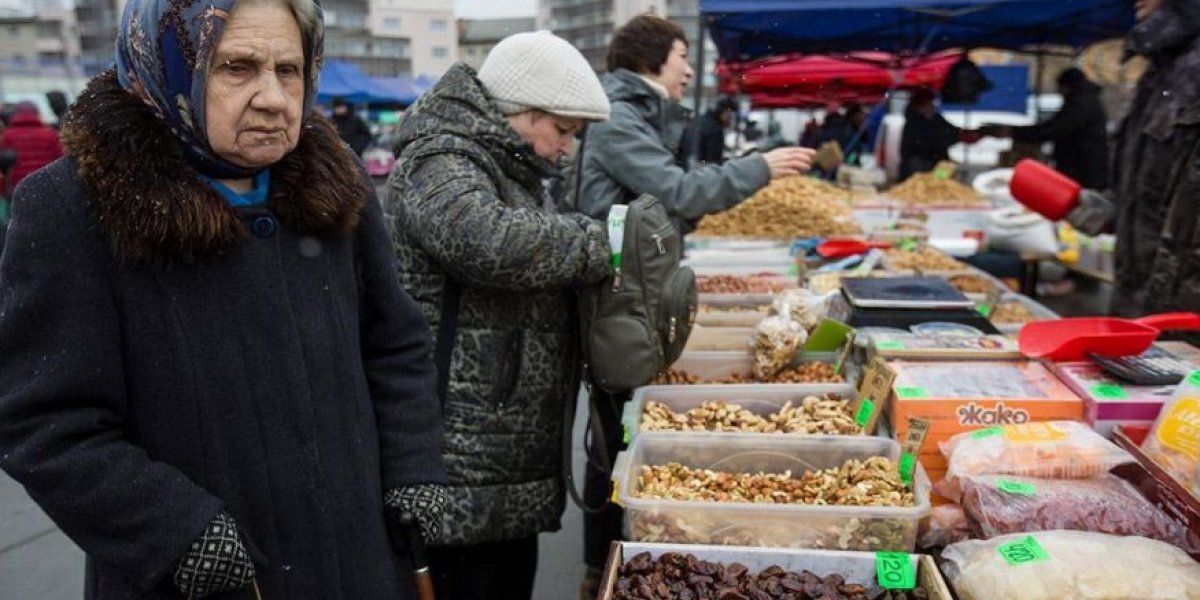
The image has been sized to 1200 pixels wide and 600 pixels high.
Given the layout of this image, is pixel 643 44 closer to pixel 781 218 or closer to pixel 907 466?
pixel 907 466

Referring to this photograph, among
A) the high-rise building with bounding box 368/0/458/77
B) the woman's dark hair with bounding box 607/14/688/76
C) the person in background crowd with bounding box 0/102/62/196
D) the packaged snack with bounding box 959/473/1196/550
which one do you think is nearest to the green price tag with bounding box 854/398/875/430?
the packaged snack with bounding box 959/473/1196/550

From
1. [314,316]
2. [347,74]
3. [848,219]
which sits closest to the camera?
[314,316]

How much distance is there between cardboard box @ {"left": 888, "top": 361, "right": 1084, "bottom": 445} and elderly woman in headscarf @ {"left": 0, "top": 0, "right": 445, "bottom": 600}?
1.13 m

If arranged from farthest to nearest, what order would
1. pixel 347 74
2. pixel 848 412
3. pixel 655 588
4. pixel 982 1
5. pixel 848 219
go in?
pixel 347 74 < pixel 848 219 < pixel 982 1 < pixel 848 412 < pixel 655 588

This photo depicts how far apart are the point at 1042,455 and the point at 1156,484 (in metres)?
0.18

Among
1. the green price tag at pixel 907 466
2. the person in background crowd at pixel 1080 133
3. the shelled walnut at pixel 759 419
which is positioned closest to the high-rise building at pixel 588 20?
the person in background crowd at pixel 1080 133

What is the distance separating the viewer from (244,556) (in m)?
1.17

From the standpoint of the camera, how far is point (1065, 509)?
4.84 feet

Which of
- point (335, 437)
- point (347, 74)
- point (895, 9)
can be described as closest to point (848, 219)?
point (895, 9)

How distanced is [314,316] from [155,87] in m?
0.38

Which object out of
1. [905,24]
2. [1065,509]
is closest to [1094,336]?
[1065,509]

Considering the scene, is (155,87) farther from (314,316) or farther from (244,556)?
(244,556)

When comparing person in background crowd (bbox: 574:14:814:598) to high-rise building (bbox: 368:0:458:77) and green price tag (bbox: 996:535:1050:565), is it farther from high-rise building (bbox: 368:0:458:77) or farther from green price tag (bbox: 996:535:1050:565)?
high-rise building (bbox: 368:0:458:77)

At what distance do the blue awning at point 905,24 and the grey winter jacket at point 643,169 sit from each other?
1944mm
